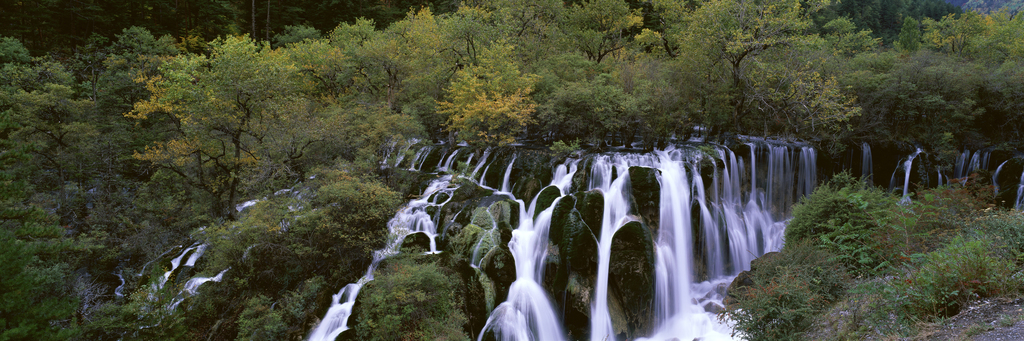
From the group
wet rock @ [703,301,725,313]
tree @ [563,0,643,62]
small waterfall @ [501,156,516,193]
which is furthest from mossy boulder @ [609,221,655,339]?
tree @ [563,0,643,62]

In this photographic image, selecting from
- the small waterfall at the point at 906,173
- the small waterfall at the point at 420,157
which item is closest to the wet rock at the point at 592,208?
the small waterfall at the point at 420,157

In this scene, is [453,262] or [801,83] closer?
[453,262]

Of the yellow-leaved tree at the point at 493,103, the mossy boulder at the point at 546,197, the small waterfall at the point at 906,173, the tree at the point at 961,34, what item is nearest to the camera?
the mossy boulder at the point at 546,197

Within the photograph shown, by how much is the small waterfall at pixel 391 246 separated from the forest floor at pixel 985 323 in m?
11.8

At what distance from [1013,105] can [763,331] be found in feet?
60.2

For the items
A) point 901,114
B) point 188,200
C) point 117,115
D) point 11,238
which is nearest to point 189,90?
point 188,200

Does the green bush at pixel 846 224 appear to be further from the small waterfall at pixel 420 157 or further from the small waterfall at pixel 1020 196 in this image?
the small waterfall at pixel 420 157

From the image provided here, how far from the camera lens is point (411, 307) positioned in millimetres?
10328

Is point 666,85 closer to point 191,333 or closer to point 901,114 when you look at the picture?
point 901,114

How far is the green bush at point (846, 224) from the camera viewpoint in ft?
29.2

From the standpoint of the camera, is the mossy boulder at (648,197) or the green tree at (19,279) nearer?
the green tree at (19,279)

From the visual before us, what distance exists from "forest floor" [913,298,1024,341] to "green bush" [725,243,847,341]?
180 cm

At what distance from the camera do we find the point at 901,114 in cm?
1700

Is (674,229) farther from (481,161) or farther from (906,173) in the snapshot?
(906,173)
